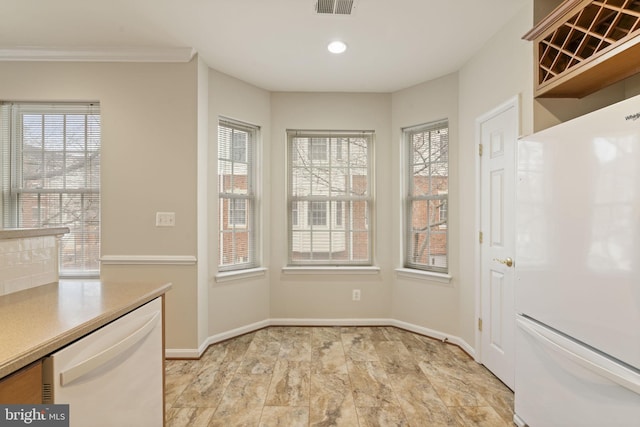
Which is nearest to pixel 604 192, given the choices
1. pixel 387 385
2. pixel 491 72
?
pixel 491 72

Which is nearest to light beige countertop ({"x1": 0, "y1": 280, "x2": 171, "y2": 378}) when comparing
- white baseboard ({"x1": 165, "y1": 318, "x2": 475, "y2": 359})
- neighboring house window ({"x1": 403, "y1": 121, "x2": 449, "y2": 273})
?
white baseboard ({"x1": 165, "y1": 318, "x2": 475, "y2": 359})

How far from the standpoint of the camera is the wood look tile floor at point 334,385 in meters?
2.14

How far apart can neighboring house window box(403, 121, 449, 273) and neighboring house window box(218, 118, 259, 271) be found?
171cm

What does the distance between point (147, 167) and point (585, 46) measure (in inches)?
125

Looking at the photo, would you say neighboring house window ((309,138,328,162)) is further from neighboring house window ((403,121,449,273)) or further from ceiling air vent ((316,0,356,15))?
ceiling air vent ((316,0,356,15))

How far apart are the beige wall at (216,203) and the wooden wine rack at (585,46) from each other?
258 cm

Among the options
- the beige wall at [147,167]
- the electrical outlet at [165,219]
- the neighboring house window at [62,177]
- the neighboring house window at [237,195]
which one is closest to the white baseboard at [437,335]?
the neighboring house window at [237,195]

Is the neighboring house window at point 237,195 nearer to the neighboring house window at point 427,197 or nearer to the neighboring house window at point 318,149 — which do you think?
the neighboring house window at point 318,149

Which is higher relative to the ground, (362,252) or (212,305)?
→ (362,252)

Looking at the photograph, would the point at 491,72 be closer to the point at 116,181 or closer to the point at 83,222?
the point at 116,181

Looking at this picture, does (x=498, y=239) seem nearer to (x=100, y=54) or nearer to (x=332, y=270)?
(x=332, y=270)

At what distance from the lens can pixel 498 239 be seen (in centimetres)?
264

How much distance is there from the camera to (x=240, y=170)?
3.75 metres

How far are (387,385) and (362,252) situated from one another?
1679mm
